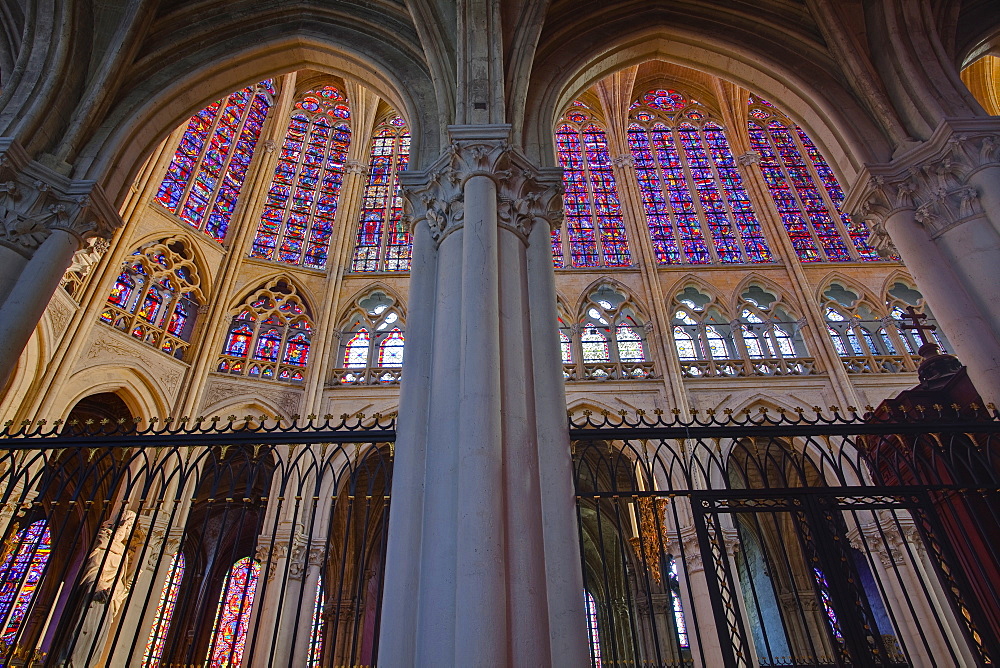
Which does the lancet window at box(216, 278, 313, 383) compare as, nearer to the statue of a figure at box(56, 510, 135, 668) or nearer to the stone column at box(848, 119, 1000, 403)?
the statue of a figure at box(56, 510, 135, 668)

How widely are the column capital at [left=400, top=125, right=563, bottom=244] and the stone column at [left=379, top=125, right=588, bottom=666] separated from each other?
1 cm

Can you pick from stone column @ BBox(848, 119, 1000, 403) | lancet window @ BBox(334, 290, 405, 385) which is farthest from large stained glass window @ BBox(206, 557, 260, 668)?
stone column @ BBox(848, 119, 1000, 403)

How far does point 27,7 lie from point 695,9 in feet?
24.8

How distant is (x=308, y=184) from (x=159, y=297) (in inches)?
194

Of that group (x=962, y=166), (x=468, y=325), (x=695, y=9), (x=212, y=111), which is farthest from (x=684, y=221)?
(x=468, y=325)

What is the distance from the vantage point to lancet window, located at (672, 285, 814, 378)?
1305cm

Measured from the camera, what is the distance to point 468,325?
4398mm

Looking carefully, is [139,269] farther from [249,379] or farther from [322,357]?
[322,357]

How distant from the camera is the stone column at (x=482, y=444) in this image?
3430 millimetres

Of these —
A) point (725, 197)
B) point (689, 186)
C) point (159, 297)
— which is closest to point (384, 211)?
point (159, 297)

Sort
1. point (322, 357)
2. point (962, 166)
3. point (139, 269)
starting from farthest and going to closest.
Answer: point (322, 357)
point (139, 269)
point (962, 166)

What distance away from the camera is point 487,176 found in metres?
5.46

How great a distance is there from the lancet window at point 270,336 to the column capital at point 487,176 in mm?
8056

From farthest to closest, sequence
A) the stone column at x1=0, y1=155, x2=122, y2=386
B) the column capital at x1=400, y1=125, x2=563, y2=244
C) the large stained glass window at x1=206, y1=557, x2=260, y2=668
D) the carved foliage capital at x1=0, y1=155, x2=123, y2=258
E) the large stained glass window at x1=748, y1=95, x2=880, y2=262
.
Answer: the large stained glass window at x1=748, y1=95, x2=880, y2=262 < the large stained glass window at x1=206, y1=557, x2=260, y2=668 < the carved foliage capital at x1=0, y1=155, x2=123, y2=258 < the column capital at x1=400, y1=125, x2=563, y2=244 < the stone column at x1=0, y1=155, x2=122, y2=386
